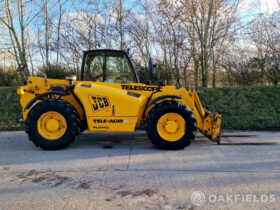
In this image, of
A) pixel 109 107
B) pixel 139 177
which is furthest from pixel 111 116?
pixel 139 177

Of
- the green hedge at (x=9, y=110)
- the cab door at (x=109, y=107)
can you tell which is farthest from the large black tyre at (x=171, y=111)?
the green hedge at (x=9, y=110)

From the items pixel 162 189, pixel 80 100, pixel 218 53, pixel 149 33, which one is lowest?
pixel 162 189

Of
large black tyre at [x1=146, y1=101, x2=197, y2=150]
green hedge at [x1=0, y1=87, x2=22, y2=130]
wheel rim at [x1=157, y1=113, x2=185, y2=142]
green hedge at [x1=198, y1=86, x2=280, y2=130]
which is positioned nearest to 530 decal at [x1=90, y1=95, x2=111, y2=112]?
large black tyre at [x1=146, y1=101, x2=197, y2=150]

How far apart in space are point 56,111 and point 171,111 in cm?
231

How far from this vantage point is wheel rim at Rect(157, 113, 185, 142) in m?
5.53

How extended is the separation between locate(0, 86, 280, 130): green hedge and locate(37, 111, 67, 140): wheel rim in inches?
127

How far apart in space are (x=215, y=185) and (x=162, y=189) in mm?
734

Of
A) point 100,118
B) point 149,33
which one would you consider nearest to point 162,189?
point 100,118

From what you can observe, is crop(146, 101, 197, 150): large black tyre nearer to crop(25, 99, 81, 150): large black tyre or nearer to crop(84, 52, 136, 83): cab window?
crop(84, 52, 136, 83): cab window

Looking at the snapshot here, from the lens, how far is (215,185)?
3723 mm

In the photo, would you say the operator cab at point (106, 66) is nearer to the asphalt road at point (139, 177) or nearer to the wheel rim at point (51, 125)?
the wheel rim at point (51, 125)

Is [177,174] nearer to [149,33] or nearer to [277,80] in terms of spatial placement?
[149,33]

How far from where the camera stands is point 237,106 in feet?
30.7

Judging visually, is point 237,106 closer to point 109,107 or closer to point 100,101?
point 109,107
